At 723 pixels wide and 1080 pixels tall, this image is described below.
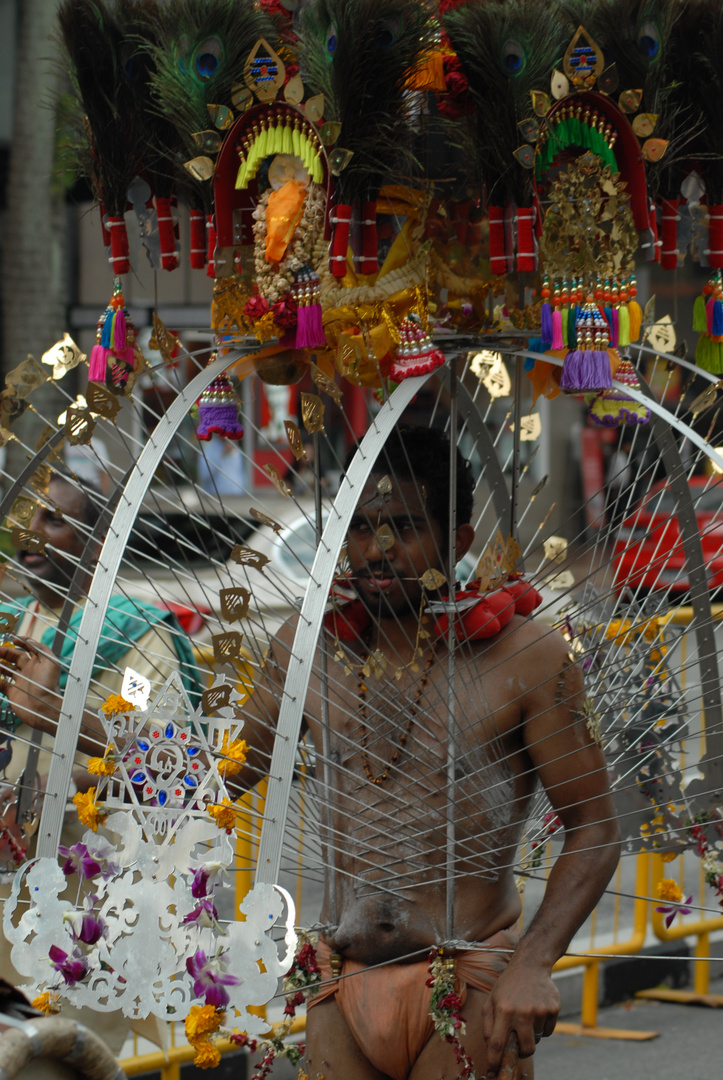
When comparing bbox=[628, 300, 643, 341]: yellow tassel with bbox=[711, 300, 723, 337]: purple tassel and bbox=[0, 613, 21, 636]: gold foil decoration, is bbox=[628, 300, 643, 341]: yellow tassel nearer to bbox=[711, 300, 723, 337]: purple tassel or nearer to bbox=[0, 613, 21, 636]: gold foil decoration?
bbox=[711, 300, 723, 337]: purple tassel

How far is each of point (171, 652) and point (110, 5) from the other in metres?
1.49

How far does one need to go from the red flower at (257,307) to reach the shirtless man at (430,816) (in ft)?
1.13

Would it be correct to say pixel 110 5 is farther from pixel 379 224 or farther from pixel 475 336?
pixel 475 336

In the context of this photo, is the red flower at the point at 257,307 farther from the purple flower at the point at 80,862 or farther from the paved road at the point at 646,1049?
the paved road at the point at 646,1049

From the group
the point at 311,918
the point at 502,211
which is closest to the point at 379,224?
the point at 502,211

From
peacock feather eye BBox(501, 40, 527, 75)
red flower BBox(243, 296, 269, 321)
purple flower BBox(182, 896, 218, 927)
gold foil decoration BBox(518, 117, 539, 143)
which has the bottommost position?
purple flower BBox(182, 896, 218, 927)

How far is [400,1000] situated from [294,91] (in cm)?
161

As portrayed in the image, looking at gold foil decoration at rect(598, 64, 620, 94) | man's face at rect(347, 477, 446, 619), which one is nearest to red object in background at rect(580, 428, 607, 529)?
man's face at rect(347, 477, 446, 619)

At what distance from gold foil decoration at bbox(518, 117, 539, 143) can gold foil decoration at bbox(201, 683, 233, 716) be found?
106 centimetres

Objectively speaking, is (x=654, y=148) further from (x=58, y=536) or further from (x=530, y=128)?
(x=58, y=536)

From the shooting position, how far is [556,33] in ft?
7.13

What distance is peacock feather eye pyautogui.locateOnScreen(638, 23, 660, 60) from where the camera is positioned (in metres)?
2.23

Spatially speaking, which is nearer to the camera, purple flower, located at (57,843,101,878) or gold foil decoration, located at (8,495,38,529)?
purple flower, located at (57,843,101,878)

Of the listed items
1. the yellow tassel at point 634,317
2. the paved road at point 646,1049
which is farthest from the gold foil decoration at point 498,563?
the paved road at point 646,1049
